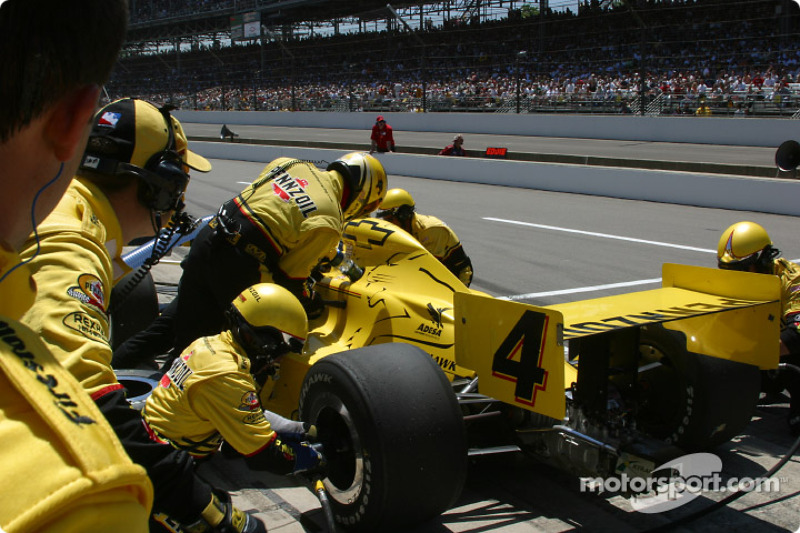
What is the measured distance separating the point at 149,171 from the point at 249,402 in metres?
1.11

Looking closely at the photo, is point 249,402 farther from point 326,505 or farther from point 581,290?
point 581,290

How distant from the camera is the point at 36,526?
0.62 meters

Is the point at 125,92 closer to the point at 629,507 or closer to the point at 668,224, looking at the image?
the point at 668,224

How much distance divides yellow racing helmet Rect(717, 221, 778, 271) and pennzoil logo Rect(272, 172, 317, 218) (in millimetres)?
2949

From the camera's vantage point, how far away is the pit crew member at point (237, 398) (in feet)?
Result: 9.72

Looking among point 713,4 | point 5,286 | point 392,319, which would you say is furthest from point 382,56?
point 5,286


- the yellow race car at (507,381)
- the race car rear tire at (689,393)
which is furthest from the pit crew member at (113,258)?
the race car rear tire at (689,393)

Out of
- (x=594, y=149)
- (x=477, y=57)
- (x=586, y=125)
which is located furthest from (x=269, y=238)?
(x=477, y=57)

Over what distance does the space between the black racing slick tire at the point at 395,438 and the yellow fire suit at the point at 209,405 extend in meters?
0.40

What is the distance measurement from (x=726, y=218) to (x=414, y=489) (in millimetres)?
11373

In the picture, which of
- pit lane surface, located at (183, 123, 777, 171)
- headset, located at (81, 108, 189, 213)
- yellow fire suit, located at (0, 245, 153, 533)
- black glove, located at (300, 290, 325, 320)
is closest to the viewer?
yellow fire suit, located at (0, 245, 153, 533)

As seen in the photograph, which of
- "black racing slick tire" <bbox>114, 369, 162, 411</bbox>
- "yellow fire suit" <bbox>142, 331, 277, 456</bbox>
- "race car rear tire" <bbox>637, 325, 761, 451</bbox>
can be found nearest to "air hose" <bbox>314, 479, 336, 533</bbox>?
Result: "yellow fire suit" <bbox>142, 331, 277, 456</bbox>

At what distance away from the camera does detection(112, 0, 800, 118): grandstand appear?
2377 centimetres

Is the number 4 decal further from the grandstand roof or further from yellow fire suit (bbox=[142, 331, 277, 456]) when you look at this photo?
the grandstand roof
